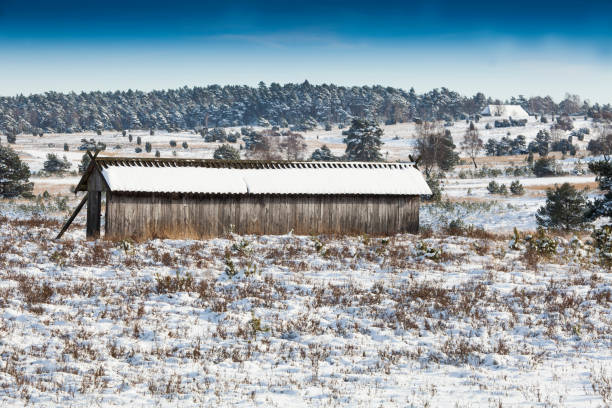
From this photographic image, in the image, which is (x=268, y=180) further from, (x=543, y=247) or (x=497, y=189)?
(x=497, y=189)

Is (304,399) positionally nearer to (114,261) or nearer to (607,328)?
(607,328)

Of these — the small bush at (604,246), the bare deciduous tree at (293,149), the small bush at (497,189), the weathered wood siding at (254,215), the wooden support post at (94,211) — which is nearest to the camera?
the small bush at (604,246)

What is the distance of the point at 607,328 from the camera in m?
11.7

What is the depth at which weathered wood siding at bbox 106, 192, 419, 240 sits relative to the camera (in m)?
23.5

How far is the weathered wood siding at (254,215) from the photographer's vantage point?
23.5 m

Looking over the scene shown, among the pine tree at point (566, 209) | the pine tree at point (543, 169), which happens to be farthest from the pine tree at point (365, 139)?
the pine tree at point (566, 209)

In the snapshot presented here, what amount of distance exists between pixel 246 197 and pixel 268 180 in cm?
126

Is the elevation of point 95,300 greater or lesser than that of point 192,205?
lesser

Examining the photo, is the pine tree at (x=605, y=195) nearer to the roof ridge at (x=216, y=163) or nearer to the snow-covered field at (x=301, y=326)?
Result: the snow-covered field at (x=301, y=326)

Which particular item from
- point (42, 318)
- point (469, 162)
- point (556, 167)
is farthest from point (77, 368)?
point (469, 162)

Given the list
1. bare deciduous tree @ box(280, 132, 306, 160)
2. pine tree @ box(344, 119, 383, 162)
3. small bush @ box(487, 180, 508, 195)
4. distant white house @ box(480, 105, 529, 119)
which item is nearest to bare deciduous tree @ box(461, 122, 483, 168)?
pine tree @ box(344, 119, 383, 162)

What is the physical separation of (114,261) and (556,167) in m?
59.1

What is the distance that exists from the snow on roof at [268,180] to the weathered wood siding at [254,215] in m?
0.44

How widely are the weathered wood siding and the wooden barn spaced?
1.6 inches
